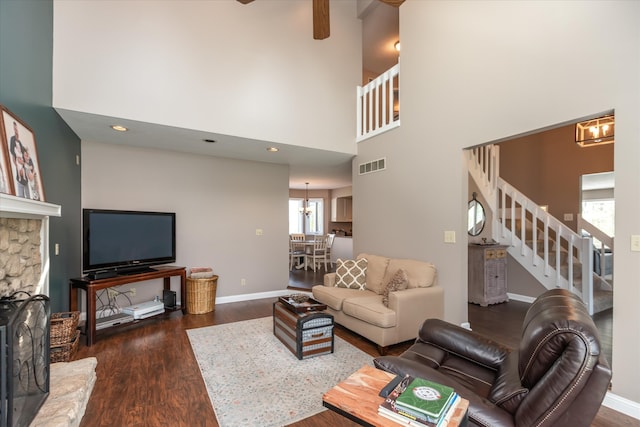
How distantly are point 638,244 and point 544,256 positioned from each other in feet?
9.56

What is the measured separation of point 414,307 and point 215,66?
3.59 meters

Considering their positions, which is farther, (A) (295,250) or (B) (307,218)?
(B) (307,218)

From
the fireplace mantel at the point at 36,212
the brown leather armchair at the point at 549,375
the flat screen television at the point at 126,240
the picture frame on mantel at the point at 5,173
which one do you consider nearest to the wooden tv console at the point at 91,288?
the flat screen television at the point at 126,240

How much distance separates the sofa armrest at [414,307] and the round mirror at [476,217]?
101 inches

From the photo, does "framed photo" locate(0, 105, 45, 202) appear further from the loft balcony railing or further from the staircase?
the staircase

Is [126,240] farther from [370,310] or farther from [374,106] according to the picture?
[374,106]

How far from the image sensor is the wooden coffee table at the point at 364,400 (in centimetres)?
121

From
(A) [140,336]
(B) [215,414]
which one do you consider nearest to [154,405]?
(B) [215,414]

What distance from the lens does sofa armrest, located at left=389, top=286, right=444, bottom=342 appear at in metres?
3.12

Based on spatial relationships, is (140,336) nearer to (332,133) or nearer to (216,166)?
(216,166)

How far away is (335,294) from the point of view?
374cm

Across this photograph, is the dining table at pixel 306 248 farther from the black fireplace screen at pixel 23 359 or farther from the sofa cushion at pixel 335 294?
the black fireplace screen at pixel 23 359

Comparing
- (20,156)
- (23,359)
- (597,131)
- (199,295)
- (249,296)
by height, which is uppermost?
(597,131)

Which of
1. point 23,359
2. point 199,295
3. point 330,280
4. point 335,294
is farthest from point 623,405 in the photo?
point 199,295
